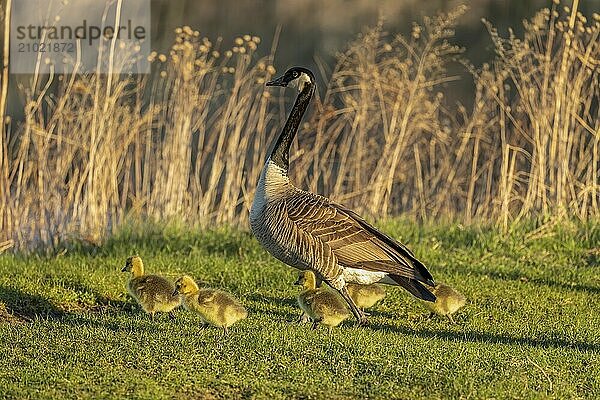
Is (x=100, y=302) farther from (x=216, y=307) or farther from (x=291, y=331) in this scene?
(x=291, y=331)

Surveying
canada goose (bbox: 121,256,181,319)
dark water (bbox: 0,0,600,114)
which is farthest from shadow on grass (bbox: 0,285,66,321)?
dark water (bbox: 0,0,600,114)

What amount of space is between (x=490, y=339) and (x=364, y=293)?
3.63 ft

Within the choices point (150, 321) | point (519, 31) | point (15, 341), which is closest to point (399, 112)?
point (150, 321)

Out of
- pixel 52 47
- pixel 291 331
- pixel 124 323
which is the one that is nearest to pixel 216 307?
pixel 291 331

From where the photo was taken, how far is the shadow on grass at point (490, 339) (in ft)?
24.9

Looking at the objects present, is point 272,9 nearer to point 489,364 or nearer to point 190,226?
point 190,226

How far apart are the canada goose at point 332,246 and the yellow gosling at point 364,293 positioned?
306mm

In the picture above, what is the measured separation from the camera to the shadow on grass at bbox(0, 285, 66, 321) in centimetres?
855

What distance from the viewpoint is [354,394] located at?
607 cm

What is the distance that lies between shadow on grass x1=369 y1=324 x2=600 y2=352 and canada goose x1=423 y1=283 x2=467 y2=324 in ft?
0.82

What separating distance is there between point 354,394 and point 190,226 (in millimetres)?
5760

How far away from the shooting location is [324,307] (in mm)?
7578

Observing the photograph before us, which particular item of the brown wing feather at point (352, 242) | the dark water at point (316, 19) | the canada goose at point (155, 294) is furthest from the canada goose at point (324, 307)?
the dark water at point (316, 19)

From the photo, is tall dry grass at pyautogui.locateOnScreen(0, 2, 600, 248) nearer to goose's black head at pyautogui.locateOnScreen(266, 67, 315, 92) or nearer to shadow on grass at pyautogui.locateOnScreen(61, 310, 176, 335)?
goose's black head at pyautogui.locateOnScreen(266, 67, 315, 92)
